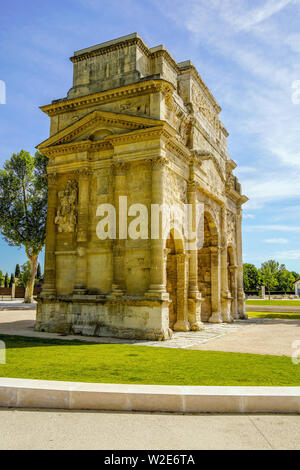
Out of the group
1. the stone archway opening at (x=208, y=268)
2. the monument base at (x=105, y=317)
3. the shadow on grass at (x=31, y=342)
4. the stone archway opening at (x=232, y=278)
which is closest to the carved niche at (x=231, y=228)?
the stone archway opening at (x=232, y=278)

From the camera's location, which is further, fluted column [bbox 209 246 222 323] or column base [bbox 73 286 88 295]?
fluted column [bbox 209 246 222 323]

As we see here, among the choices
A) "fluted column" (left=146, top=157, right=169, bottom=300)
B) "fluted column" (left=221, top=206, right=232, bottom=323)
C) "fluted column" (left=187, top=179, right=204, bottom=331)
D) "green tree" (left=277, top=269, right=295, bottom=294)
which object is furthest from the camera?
"green tree" (left=277, top=269, right=295, bottom=294)

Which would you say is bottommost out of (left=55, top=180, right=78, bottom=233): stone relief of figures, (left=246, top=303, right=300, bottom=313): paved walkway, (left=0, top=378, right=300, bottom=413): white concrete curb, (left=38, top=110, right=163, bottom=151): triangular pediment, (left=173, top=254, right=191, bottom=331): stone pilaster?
(left=246, top=303, right=300, bottom=313): paved walkway

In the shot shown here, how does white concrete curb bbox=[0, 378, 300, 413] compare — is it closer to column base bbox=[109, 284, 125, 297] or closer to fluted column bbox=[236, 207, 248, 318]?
column base bbox=[109, 284, 125, 297]

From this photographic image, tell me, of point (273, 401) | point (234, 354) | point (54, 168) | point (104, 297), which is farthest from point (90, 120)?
point (273, 401)

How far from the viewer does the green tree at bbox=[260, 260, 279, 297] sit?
281ft

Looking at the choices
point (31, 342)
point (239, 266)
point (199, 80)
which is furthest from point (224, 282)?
point (31, 342)

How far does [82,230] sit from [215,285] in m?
8.40

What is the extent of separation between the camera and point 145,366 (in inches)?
300

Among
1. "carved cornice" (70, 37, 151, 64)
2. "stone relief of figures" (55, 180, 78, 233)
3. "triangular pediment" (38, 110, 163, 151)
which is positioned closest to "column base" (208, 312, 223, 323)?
"stone relief of figures" (55, 180, 78, 233)

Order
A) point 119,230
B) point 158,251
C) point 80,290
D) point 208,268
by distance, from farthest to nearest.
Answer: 1. point 208,268
2. point 80,290
3. point 119,230
4. point 158,251

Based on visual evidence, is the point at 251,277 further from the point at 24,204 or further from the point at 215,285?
the point at 215,285

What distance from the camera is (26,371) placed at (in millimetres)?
6871

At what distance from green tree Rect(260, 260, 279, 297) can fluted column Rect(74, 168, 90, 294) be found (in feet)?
239
